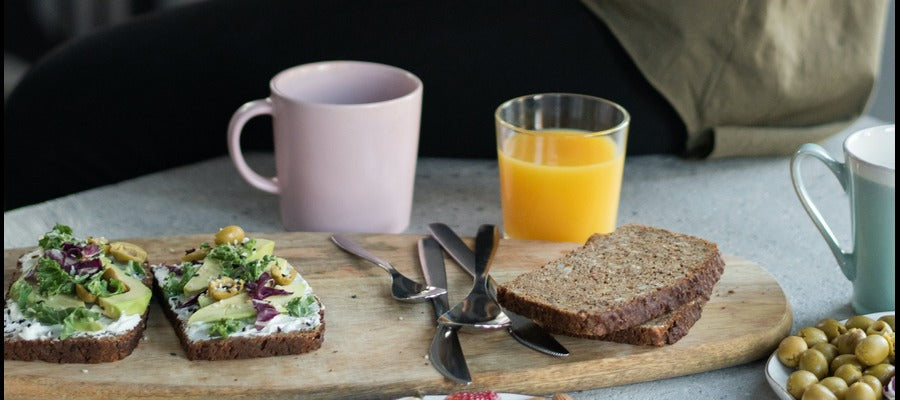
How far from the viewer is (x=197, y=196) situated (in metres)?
1.61

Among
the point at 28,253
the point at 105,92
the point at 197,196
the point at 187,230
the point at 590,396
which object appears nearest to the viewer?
the point at 590,396

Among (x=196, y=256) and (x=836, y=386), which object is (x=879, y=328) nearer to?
(x=836, y=386)

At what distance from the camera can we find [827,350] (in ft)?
3.54

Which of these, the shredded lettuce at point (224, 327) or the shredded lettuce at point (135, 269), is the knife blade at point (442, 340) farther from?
the shredded lettuce at point (135, 269)

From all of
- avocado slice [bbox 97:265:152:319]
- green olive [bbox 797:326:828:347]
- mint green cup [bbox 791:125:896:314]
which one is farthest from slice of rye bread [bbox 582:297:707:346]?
avocado slice [bbox 97:265:152:319]

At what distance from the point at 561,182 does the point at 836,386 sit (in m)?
0.46

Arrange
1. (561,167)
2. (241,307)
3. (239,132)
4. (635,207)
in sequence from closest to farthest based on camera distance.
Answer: (241,307)
(561,167)
(239,132)
(635,207)

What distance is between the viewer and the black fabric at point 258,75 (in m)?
1.64

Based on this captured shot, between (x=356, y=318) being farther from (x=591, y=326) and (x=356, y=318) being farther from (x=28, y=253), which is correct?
(x=28, y=253)

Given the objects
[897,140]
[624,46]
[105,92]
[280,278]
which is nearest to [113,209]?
[105,92]

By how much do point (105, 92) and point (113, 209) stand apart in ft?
0.89

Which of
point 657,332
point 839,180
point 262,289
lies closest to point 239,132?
point 262,289

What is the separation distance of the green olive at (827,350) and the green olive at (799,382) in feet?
0.16

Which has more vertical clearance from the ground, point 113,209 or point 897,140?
point 897,140
